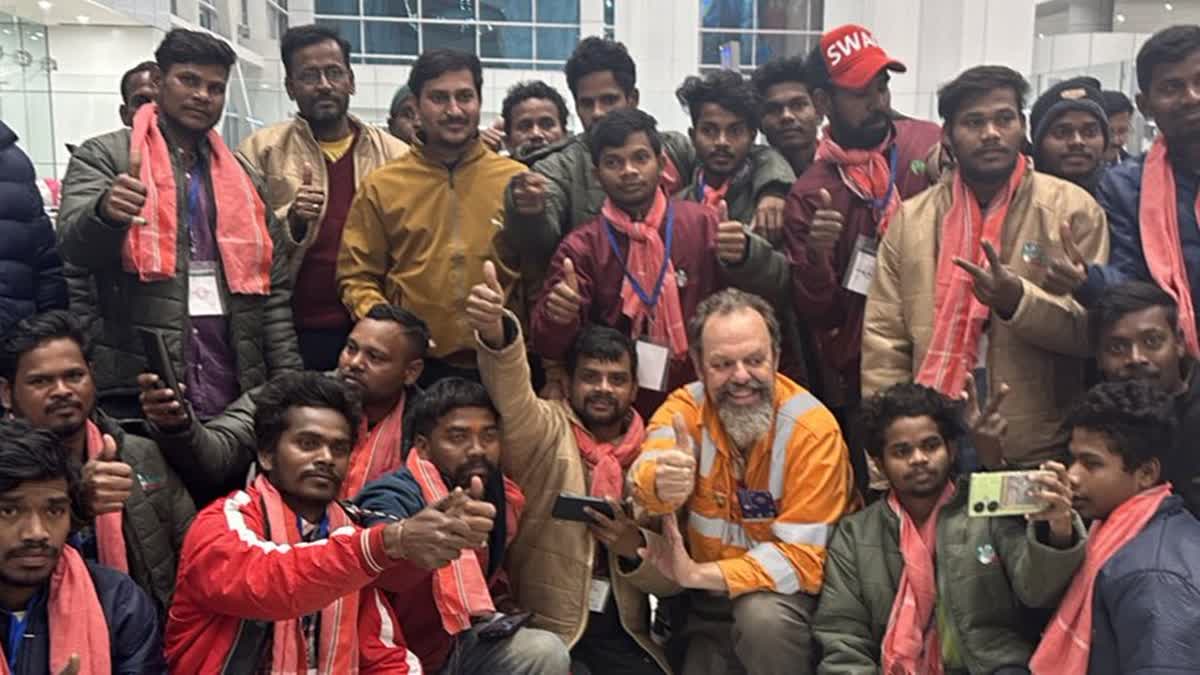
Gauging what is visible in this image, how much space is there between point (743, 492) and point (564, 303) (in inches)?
31.2

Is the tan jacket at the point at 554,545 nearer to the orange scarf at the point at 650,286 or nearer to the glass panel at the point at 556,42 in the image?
the orange scarf at the point at 650,286

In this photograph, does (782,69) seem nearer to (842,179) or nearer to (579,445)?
(842,179)

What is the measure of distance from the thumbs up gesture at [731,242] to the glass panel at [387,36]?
7.67m

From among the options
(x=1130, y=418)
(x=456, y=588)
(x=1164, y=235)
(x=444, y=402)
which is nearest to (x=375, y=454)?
(x=444, y=402)

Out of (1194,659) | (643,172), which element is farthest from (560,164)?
(1194,659)

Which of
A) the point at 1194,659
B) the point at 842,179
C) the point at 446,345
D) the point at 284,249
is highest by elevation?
the point at 842,179

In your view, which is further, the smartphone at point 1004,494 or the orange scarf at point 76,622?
the smartphone at point 1004,494

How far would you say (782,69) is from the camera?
4.06 meters

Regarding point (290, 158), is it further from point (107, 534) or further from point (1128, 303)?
point (1128, 303)

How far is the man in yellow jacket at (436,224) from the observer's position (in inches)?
138

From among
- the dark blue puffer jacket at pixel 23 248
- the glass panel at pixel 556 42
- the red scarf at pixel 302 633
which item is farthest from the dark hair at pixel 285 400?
the glass panel at pixel 556 42

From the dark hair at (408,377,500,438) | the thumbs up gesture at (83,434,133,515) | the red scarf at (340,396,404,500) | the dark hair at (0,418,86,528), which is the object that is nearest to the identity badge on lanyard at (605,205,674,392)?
the dark hair at (408,377,500,438)

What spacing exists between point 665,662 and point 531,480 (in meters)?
0.69

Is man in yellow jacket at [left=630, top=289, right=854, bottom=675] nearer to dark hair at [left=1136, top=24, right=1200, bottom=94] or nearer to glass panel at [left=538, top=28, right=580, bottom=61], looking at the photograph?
dark hair at [left=1136, top=24, right=1200, bottom=94]
